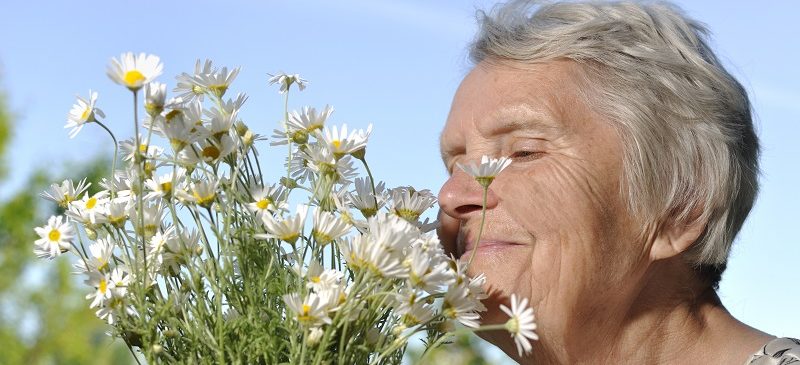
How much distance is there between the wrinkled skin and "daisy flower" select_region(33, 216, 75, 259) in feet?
2.18

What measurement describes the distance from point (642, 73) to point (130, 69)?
3.41 feet

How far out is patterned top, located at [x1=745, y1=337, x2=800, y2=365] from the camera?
5.98 ft

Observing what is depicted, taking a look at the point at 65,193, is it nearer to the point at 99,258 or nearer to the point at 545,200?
the point at 99,258

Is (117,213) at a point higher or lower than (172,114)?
lower

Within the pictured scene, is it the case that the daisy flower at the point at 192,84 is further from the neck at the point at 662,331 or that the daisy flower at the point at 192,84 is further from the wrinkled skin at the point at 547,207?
the neck at the point at 662,331

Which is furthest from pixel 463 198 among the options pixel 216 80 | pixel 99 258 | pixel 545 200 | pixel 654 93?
pixel 99 258

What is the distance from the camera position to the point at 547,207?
1.67 metres

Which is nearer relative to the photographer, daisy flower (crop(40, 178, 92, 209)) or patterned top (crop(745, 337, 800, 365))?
daisy flower (crop(40, 178, 92, 209))

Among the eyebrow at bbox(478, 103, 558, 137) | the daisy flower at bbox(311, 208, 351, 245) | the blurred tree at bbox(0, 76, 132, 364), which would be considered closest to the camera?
the daisy flower at bbox(311, 208, 351, 245)

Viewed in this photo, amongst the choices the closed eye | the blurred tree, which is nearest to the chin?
the closed eye

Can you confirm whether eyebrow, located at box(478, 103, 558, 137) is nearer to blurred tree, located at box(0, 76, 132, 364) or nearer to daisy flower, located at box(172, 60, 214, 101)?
daisy flower, located at box(172, 60, 214, 101)

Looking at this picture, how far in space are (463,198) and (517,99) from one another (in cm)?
21

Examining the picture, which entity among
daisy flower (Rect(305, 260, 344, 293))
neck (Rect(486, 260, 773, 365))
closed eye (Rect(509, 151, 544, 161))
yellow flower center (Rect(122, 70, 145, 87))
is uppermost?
yellow flower center (Rect(122, 70, 145, 87))

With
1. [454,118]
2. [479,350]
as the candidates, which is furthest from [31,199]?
[454,118]
